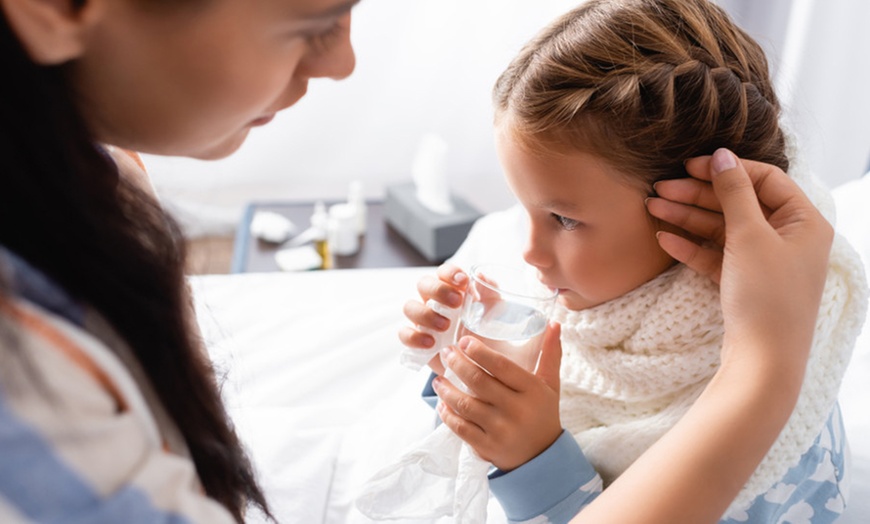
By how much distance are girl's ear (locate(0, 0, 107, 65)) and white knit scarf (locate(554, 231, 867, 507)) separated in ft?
2.18

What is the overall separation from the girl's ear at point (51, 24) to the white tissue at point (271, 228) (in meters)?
1.52

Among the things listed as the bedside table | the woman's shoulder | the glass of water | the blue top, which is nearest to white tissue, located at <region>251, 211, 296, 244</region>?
the bedside table

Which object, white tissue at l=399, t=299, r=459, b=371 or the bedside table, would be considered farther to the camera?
the bedside table

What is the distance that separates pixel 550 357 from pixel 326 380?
1.87ft

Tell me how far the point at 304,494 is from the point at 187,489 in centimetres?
55

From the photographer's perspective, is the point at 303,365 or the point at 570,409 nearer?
the point at 570,409

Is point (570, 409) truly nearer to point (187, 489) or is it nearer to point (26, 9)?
point (187, 489)

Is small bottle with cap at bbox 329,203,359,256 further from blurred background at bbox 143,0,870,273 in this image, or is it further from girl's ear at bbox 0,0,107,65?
girl's ear at bbox 0,0,107,65

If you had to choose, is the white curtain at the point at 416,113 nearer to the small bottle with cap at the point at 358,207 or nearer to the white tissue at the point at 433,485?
the small bottle with cap at the point at 358,207

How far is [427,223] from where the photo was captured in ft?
6.32

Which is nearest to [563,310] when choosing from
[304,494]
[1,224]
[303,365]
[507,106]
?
[507,106]

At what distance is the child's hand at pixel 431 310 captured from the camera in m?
0.94

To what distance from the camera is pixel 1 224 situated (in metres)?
0.50

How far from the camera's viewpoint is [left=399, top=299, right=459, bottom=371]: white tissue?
94 centimetres
